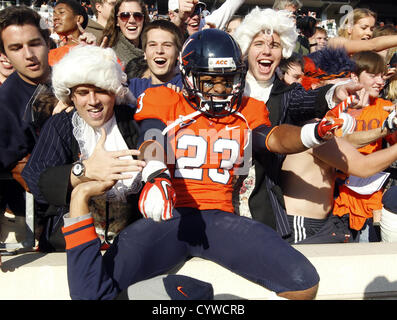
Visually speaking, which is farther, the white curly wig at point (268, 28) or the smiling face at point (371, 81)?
the smiling face at point (371, 81)

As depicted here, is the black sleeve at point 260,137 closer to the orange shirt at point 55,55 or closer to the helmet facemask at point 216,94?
the helmet facemask at point 216,94

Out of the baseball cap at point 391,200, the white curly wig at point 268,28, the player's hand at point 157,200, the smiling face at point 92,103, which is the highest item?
the white curly wig at point 268,28

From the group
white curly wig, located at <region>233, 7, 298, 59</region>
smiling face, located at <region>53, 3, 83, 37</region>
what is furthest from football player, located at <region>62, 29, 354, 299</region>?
smiling face, located at <region>53, 3, 83, 37</region>

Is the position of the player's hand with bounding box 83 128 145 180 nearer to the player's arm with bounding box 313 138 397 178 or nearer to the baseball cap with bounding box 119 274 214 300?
the baseball cap with bounding box 119 274 214 300

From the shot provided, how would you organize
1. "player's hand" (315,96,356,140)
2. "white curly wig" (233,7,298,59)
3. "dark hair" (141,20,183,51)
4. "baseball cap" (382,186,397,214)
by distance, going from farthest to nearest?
"dark hair" (141,20,183,51), "baseball cap" (382,186,397,214), "white curly wig" (233,7,298,59), "player's hand" (315,96,356,140)

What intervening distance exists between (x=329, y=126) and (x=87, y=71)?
1.23 m

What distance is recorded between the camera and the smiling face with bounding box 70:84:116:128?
214cm

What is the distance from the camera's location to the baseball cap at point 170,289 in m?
1.75

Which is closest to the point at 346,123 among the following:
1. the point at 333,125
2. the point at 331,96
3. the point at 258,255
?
the point at 333,125

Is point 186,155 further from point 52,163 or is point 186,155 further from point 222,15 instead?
point 222,15

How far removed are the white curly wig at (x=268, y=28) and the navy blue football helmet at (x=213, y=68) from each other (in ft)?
1.57

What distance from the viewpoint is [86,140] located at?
221 cm

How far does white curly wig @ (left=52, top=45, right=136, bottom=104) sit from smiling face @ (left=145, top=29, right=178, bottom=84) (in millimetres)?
682

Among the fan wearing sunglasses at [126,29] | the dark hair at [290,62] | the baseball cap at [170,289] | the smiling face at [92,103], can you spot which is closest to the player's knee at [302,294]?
the baseball cap at [170,289]
